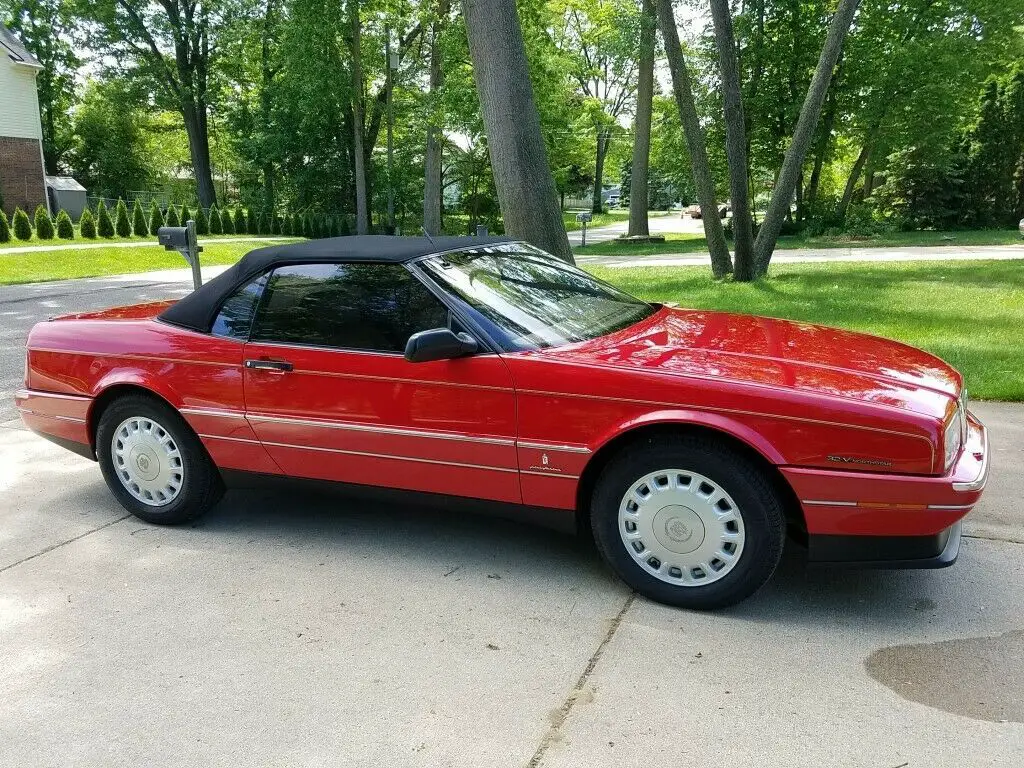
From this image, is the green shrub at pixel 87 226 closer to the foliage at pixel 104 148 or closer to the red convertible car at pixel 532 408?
the foliage at pixel 104 148

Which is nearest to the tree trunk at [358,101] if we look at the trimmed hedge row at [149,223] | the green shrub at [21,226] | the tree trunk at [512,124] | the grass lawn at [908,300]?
the trimmed hedge row at [149,223]

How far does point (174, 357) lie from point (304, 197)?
38.3 meters

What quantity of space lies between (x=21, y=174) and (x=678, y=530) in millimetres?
36114

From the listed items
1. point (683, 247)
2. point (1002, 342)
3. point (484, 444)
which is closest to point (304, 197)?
point (683, 247)

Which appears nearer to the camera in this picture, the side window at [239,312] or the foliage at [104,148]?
the side window at [239,312]

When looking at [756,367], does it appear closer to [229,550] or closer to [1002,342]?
[229,550]

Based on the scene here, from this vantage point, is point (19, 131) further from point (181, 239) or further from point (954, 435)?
point (954, 435)

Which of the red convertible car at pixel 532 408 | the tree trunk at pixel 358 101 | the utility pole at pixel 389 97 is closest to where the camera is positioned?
the red convertible car at pixel 532 408

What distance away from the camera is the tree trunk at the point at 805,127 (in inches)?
481

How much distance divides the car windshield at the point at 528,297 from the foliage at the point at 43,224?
2536 centimetres

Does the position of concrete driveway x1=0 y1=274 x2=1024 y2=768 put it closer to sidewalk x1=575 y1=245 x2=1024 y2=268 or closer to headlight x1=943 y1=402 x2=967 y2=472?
headlight x1=943 y1=402 x2=967 y2=472

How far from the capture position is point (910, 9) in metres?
27.2

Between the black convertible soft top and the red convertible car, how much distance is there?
1 cm

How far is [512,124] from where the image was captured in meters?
8.27
